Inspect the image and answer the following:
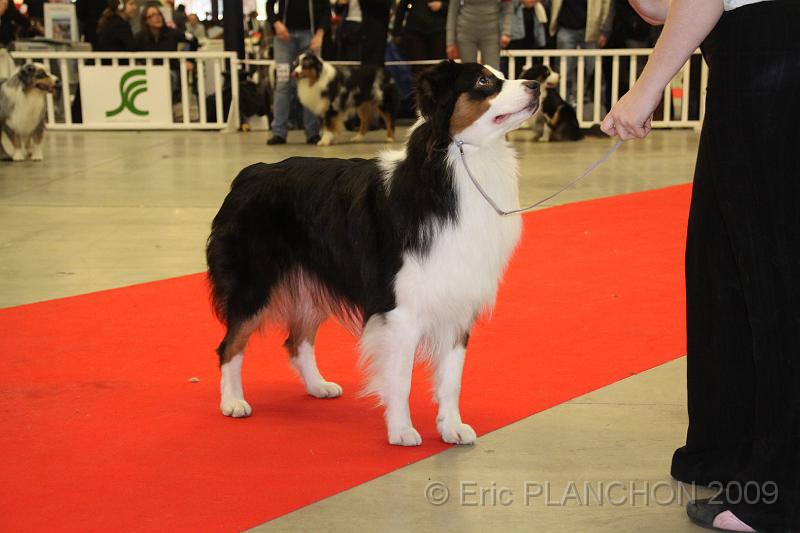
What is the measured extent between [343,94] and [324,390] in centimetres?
928

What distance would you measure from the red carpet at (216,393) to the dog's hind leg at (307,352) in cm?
6

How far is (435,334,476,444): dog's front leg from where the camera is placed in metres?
3.21

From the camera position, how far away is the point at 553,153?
456 inches

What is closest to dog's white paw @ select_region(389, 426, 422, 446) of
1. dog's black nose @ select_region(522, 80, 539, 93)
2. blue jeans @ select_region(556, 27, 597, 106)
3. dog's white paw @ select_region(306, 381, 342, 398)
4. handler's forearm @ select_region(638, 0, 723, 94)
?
dog's white paw @ select_region(306, 381, 342, 398)

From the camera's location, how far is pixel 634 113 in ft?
8.13

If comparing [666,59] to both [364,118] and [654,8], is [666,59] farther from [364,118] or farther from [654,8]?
[364,118]

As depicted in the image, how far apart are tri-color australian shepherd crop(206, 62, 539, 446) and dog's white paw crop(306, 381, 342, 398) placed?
0.88ft

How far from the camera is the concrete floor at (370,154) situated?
2.67 m

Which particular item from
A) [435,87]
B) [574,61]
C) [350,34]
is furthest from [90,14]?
[435,87]

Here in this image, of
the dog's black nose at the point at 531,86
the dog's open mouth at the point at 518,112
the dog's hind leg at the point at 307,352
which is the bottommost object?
the dog's hind leg at the point at 307,352

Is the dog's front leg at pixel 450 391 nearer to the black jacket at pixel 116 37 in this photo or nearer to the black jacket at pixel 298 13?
the black jacket at pixel 298 13

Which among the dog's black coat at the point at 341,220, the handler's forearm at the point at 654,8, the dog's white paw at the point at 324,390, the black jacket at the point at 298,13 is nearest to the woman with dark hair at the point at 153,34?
the black jacket at the point at 298,13

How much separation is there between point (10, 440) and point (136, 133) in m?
11.6

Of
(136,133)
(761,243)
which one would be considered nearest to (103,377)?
(761,243)
